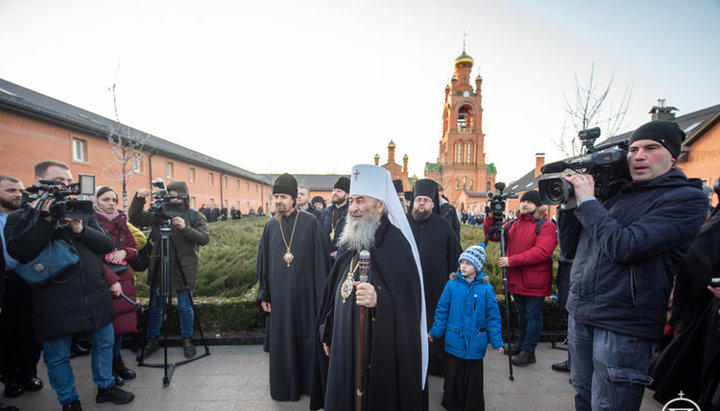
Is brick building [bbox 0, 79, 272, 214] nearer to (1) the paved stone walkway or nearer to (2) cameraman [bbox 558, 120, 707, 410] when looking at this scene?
(1) the paved stone walkway

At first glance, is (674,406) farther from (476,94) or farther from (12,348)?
(476,94)

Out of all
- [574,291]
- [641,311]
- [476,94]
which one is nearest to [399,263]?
[574,291]

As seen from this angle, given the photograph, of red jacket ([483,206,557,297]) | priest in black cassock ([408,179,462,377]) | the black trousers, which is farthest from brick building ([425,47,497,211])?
the black trousers

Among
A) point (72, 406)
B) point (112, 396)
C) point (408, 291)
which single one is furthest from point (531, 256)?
point (72, 406)

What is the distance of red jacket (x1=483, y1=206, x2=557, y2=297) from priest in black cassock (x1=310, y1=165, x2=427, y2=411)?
2.37 meters

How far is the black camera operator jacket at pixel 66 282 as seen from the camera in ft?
9.14

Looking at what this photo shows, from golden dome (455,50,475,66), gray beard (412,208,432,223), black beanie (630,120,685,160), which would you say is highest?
golden dome (455,50,475,66)

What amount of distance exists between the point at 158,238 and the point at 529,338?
5.68 metres

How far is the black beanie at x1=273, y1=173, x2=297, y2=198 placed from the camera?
3889 millimetres

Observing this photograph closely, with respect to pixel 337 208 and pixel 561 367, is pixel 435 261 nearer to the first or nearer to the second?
pixel 561 367

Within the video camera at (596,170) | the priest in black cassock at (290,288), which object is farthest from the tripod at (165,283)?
the video camera at (596,170)

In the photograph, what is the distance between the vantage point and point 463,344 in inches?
125

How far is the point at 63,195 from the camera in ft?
9.45

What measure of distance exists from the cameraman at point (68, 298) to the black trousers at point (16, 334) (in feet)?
3.14
